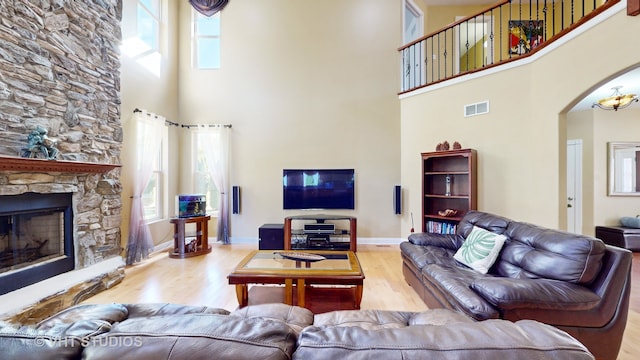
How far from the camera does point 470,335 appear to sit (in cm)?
73

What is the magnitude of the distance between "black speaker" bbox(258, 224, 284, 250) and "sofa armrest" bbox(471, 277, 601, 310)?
10.9 ft

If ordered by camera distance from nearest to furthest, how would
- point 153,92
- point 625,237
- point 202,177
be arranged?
point 625,237, point 153,92, point 202,177

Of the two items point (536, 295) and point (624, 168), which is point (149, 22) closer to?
point (536, 295)

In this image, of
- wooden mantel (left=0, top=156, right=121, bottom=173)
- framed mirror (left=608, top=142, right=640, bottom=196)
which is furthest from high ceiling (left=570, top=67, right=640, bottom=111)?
wooden mantel (left=0, top=156, right=121, bottom=173)

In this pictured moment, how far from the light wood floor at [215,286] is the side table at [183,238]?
131 millimetres

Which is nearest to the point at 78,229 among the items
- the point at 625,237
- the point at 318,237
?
the point at 318,237

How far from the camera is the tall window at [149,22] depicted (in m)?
4.45

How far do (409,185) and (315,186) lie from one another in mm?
1733

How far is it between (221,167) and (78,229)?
2509 mm

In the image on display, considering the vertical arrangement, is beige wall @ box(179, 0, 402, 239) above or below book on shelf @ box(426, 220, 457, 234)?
above

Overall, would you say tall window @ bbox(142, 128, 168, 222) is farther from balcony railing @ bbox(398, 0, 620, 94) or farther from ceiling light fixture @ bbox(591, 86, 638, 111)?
ceiling light fixture @ bbox(591, 86, 638, 111)

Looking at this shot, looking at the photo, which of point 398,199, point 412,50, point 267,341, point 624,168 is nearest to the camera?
point 267,341

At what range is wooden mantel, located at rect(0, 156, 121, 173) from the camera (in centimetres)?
224

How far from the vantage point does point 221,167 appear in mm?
5254
